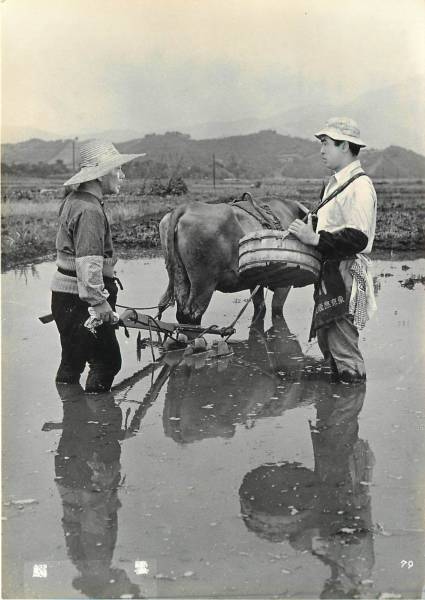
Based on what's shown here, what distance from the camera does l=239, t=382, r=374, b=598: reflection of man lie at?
3408 millimetres

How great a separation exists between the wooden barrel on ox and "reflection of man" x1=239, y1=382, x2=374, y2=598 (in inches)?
51.8

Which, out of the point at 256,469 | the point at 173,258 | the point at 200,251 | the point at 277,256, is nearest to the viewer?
the point at 256,469

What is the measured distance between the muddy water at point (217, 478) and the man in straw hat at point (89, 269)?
1.10 ft

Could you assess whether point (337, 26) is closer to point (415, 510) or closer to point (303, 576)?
point (415, 510)

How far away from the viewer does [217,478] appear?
4.35 m

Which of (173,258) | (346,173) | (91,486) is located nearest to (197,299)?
(173,258)

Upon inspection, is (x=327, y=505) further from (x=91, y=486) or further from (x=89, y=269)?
(x=89, y=269)

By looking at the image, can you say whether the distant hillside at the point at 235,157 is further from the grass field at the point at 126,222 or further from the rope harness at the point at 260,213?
the rope harness at the point at 260,213

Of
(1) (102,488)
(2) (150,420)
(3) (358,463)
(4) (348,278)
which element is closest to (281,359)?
(4) (348,278)

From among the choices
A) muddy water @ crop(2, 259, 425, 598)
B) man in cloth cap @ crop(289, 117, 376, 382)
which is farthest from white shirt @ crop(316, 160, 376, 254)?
muddy water @ crop(2, 259, 425, 598)

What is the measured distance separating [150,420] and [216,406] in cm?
57

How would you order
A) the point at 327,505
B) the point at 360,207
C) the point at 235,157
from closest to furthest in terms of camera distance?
1. the point at 327,505
2. the point at 360,207
3. the point at 235,157

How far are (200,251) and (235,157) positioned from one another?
168 feet

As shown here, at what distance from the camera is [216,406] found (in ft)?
18.8
